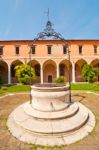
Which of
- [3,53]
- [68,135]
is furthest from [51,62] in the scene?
[68,135]

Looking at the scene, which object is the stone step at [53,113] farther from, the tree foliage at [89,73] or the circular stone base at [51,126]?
the tree foliage at [89,73]

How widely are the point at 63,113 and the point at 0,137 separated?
3.21 m

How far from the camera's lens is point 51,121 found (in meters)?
8.15

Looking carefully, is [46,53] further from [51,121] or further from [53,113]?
[51,121]

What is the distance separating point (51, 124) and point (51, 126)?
8.5 inches

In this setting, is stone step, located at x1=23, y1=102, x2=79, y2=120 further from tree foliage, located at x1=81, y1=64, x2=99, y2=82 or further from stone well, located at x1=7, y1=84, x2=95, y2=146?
tree foliage, located at x1=81, y1=64, x2=99, y2=82

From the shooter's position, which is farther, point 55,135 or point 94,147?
point 55,135

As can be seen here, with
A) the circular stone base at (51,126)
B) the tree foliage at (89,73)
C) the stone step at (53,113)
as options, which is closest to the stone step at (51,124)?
the circular stone base at (51,126)

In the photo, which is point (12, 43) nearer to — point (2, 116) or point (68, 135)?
point (2, 116)

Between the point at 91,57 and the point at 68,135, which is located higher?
the point at 91,57

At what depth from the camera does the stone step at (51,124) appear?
24.2 feet

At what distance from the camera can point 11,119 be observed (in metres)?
9.11

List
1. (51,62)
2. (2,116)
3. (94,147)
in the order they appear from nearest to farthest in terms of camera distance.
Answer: (94,147)
(2,116)
(51,62)

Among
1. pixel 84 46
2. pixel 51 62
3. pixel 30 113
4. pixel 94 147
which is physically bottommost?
pixel 94 147
